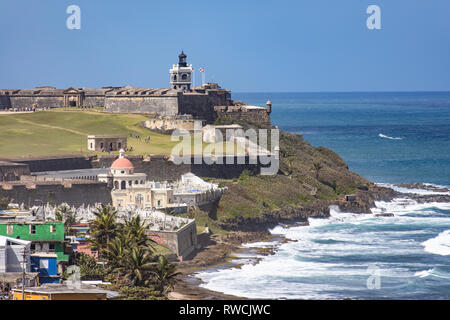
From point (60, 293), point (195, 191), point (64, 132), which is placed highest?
point (64, 132)

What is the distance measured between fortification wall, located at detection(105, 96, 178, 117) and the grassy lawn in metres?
3.06

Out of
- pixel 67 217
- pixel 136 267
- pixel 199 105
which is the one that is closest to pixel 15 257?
pixel 136 267

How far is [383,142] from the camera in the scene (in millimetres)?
176875

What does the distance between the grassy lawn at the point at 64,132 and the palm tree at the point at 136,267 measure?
4080 centimetres

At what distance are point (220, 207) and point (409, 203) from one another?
79.9ft

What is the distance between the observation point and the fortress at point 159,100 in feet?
372

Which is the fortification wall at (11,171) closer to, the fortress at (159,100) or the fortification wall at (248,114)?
the fortress at (159,100)

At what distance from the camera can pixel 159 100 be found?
114375mm

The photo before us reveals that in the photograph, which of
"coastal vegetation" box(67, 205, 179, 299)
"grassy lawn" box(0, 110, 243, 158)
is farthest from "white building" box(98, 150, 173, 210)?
→ "coastal vegetation" box(67, 205, 179, 299)

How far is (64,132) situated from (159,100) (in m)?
16.3

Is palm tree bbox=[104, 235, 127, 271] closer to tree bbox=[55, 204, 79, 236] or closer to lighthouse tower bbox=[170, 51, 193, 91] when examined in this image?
tree bbox=[55, 204, 79, 236]

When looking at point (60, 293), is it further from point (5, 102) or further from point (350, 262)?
point (5, 102)
